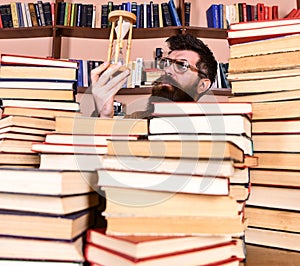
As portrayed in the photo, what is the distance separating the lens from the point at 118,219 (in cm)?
52

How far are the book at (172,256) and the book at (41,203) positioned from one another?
0.07 m

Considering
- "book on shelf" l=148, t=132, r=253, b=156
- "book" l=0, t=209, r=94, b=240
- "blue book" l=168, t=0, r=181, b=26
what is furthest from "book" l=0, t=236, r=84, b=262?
"blue book" l=168, t=0, r=181, b=26

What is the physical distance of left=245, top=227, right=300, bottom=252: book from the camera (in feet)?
2.49

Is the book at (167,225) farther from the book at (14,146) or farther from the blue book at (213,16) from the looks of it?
the blue book at (213,16)

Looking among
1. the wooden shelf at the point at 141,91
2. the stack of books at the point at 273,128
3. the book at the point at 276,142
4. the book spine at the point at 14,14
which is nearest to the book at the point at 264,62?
the stack of books at the point at 273,128

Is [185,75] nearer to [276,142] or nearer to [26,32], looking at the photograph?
[276,142]

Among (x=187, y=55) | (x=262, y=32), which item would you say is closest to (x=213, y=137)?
(x=262, y=32)

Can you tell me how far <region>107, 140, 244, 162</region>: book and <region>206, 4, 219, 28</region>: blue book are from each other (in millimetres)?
1992

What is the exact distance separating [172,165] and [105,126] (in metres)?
0.26

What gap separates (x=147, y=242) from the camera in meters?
0.47

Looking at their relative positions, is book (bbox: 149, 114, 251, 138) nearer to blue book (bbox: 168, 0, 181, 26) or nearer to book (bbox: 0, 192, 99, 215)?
book (bbox: 0, 192, 99, 215)

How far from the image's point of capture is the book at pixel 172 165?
51 cm

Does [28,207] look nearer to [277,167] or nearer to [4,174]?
[4,174]

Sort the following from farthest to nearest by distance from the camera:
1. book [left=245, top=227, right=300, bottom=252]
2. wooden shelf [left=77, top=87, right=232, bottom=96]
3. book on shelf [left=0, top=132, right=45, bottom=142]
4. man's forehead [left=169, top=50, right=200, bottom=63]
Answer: wooden shelf [left=77, top=87, right=232, bottom=96]
man's forehead [left=169, top=50, right=200, bottom=63]
book on shelf [left=0, top=132, right=45, bottom=142]
book [left=245, top=227, right=300, bottom=252]
